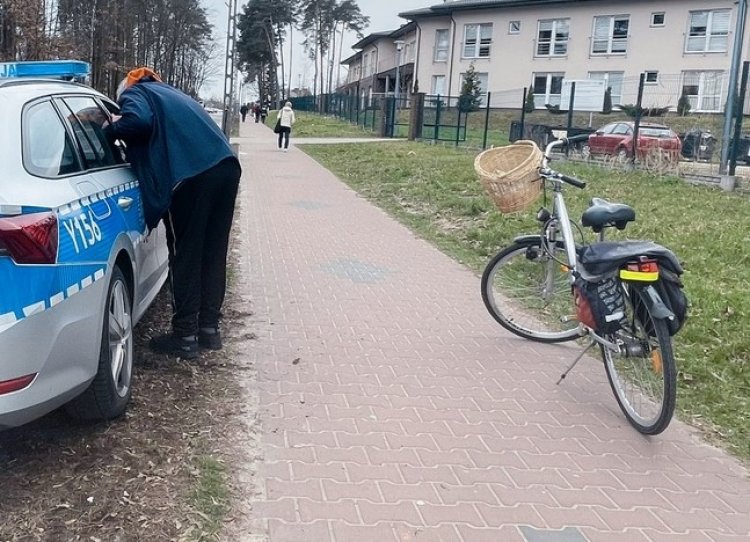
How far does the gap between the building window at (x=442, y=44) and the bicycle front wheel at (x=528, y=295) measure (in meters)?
48.2

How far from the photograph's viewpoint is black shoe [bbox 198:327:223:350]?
16.8 ft

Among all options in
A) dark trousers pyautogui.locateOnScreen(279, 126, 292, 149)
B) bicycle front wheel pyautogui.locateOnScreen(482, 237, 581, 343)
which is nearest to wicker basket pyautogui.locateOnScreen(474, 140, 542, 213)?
bicycle front wheel pyautogui.locateOnScreen(482, 237, 581, 343)

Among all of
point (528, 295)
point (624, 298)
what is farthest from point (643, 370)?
point (528, 295)

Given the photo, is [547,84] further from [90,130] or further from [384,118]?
[90,130]

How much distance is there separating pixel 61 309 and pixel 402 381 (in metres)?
2.27

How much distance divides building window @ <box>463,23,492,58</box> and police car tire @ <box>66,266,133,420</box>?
159ft

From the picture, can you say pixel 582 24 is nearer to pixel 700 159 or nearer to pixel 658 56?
pixel 658 56

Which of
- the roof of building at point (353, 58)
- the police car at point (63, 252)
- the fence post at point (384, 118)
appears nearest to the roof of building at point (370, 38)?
the roof of building at point (353, 58)

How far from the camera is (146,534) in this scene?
2996 mm

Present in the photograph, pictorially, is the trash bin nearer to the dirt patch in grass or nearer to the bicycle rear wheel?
the bicycle rear wheel

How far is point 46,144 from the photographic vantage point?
3.56 meters

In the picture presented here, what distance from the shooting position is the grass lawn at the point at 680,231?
4.91 m

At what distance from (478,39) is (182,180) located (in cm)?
4796

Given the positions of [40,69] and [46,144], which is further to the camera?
[40,69]
